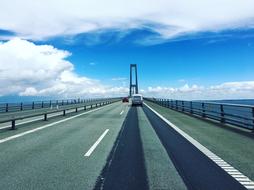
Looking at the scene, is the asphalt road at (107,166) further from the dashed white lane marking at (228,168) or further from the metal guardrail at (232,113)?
the metal guardrail at (232,113)

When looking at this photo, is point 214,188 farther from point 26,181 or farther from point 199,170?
point 26,181

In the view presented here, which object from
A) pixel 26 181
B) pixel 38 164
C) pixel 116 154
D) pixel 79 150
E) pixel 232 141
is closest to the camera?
pixel 26 181

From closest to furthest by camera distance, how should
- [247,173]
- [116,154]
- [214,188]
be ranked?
[214,188], [247,173], [116,154]

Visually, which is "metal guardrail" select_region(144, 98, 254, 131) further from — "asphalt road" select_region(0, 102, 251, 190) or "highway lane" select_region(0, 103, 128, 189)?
"highway lane" select_region(0, 103, 128, 189)

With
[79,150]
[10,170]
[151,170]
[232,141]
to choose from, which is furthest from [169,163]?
[232,141]


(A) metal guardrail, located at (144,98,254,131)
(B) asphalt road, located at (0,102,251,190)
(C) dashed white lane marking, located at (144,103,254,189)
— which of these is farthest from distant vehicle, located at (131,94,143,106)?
(C) dashed white lane marking, located at (144,103,254,189)

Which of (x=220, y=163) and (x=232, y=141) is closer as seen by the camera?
(x=220, y=163)

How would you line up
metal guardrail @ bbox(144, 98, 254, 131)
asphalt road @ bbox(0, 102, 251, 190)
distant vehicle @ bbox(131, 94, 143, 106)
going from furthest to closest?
1. distant vehicle @ bbox(131, 94, 143, 106)
2. metal guardrail @ bbox(144, 98, 254, 131)
3. asphalt road @ bbox(0, 102, 251, 190)

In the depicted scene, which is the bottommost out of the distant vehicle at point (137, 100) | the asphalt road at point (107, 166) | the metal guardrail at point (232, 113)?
the asphalt road at point (107, 166)

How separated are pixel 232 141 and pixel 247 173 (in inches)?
198

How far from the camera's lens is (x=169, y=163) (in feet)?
24.3

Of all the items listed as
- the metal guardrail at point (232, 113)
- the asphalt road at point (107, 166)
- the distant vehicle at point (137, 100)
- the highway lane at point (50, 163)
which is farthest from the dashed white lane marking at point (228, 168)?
the distant vehicle at point (137, 100)

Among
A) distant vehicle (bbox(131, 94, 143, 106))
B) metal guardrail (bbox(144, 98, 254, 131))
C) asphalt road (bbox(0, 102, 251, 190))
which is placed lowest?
asphalt road (bbox(0, 102, 251, 190))

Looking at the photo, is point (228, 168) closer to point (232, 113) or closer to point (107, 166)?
point (107, 166)
